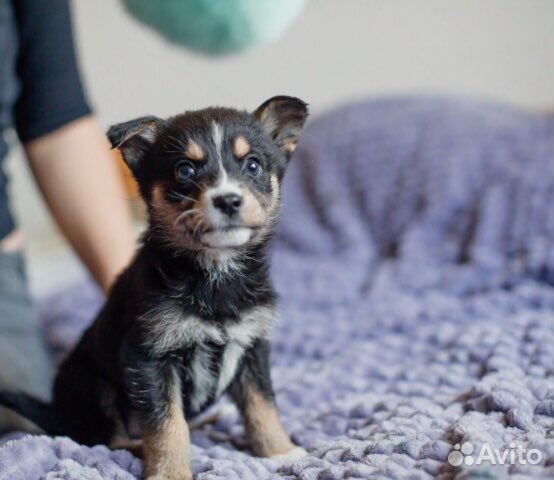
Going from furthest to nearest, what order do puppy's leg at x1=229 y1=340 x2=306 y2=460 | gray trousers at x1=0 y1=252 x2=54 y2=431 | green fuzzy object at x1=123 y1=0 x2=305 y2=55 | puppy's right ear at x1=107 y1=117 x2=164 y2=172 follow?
gray trousers at x1=0 y1=252 x2=54 y2=431 < green fuzzy object at x1=123 y1=0 x2=305 y2=55 < puppy's leg at x1=229 y1=340 x2=306 y2=460 < puppy's right ear at x1=107 y1=117 x2=164 y2=172

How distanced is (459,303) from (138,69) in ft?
7.01

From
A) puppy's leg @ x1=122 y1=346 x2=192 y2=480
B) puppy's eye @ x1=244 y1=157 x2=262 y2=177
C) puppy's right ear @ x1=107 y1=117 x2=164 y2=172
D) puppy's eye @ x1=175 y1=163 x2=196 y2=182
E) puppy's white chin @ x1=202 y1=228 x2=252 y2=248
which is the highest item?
puppy's right ear @ x1=107 y1=117 x2=164 y2=172

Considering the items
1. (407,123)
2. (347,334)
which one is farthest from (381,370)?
(407,123)

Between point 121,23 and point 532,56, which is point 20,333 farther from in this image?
point 532,56

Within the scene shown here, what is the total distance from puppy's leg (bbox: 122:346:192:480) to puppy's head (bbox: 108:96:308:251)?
0.82 ft

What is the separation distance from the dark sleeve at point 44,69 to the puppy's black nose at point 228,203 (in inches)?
50.3

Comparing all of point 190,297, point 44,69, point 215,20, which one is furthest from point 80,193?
point 190,297

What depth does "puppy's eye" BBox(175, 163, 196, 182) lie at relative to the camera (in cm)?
126

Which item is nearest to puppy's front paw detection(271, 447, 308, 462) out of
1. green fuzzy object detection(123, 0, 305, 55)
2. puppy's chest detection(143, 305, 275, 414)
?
puppy's chest detection(143, 305, 275, 414)

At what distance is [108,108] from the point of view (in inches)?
143

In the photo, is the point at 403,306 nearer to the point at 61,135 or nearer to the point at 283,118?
the point at 283,118

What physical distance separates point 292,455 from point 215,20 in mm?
965

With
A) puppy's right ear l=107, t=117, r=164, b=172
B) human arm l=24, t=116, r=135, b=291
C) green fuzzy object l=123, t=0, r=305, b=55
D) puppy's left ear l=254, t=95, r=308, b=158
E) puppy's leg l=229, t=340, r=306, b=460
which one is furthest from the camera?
human arm l=24, t=116, r=135, b=291

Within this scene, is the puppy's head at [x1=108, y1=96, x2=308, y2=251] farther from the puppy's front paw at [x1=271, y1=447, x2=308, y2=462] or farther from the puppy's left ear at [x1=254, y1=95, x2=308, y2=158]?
the puppy's front paw at [x1=271, y1=447, x2=308, y2=462]
